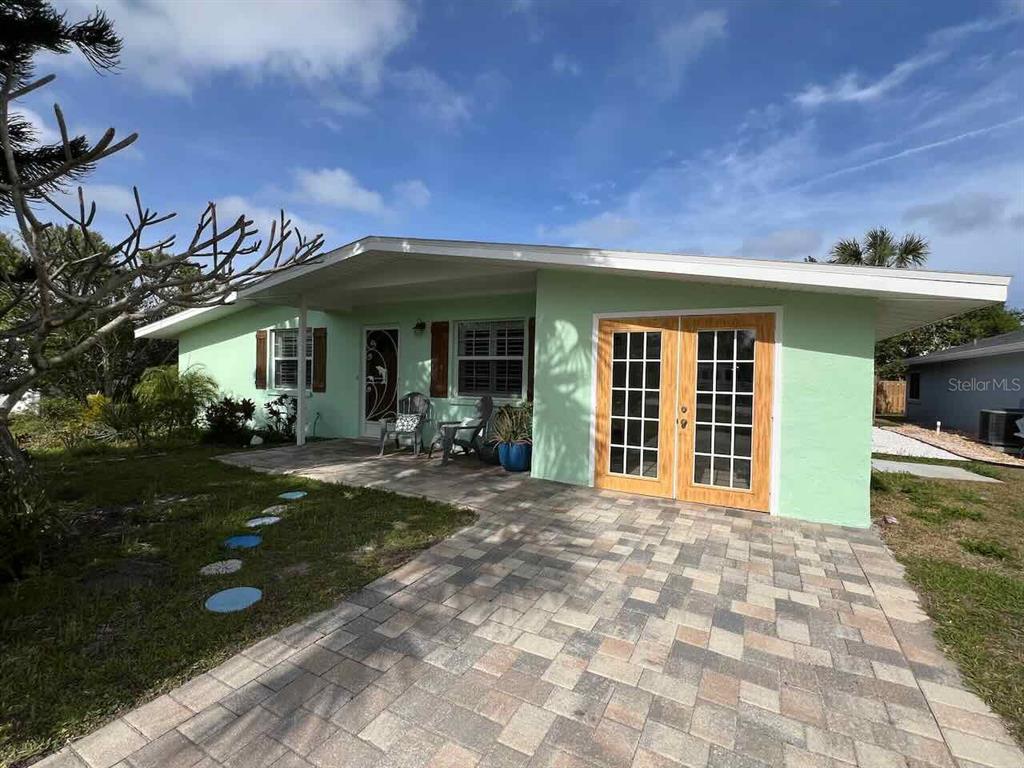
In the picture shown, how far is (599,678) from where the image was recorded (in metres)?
2.17

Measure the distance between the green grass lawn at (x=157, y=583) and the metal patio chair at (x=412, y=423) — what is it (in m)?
2.04

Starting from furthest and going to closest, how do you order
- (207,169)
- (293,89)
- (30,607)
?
(293,89) → (207,169) → (30,607)

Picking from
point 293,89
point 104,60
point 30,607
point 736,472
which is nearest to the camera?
point 30,607

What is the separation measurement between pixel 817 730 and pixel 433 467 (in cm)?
543

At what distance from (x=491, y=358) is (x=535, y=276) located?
6.03 feet

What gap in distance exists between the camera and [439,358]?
317 inches

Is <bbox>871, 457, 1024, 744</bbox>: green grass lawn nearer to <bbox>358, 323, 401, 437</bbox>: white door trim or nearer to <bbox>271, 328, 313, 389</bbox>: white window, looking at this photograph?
<bbox>358, 323, 401, 437</bbox>: white door trim

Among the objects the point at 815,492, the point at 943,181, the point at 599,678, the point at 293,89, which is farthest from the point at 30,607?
the point at 943,181

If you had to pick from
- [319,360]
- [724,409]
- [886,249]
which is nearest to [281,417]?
[319,360]

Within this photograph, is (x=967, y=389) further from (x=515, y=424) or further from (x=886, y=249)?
(x=515, y=424)

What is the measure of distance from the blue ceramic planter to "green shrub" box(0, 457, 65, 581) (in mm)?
4688

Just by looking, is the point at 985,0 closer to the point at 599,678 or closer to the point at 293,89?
the point at 599,678

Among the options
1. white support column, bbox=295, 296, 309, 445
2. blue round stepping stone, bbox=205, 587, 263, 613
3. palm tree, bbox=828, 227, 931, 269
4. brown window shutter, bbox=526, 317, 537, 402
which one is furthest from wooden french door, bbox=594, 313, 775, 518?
palm tree, bbox=828, 227, 931, 269

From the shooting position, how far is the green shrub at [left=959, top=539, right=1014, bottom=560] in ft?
12.8
